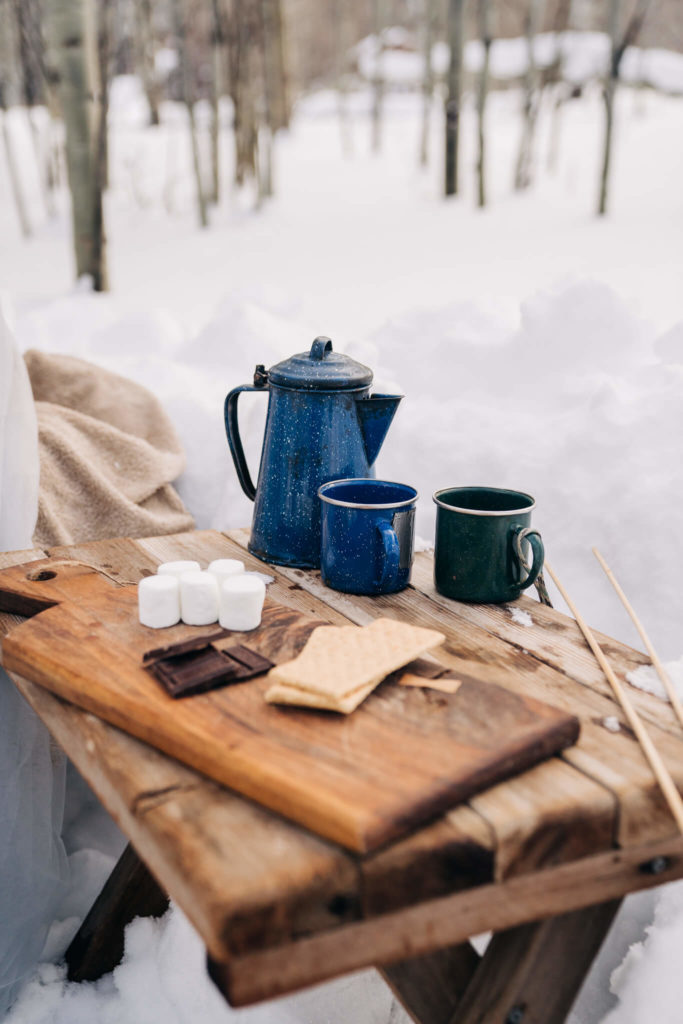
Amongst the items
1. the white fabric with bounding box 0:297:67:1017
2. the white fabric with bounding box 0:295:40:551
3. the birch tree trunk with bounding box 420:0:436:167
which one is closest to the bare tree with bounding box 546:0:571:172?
the birch tree trunk with bounding box 420:0:436:167

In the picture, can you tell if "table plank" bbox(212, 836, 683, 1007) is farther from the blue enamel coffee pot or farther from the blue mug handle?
the blue enamel coffee pot

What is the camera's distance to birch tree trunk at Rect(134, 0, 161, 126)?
984 cm

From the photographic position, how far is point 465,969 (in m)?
0.85

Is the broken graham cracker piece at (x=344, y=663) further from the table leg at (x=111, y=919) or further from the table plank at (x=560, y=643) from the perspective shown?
the table leg at (x=111, y=919)

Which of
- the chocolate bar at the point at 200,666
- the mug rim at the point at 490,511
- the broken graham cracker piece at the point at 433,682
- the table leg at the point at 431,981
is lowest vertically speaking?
the table leg at the point at 431,981

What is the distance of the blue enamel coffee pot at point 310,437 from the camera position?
118cm

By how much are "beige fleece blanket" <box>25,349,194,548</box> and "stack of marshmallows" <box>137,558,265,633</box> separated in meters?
0.78

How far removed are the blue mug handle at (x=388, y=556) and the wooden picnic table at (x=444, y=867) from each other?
0.60 ft

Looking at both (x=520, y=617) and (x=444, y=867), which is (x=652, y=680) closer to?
(x=520, y=617)

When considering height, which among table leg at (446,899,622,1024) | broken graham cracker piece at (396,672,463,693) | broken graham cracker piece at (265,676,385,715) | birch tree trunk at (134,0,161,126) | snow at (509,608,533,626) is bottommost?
table leg at (446,899,622,1024)

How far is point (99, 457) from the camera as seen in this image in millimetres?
1988

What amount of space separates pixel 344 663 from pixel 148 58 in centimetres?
1164

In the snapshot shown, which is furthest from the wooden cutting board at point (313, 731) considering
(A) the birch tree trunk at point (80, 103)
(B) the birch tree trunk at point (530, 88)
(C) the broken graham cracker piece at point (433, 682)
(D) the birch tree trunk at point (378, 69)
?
(D) the birch tree trunk at point (378, 69)

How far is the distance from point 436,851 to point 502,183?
8039 millimetres
